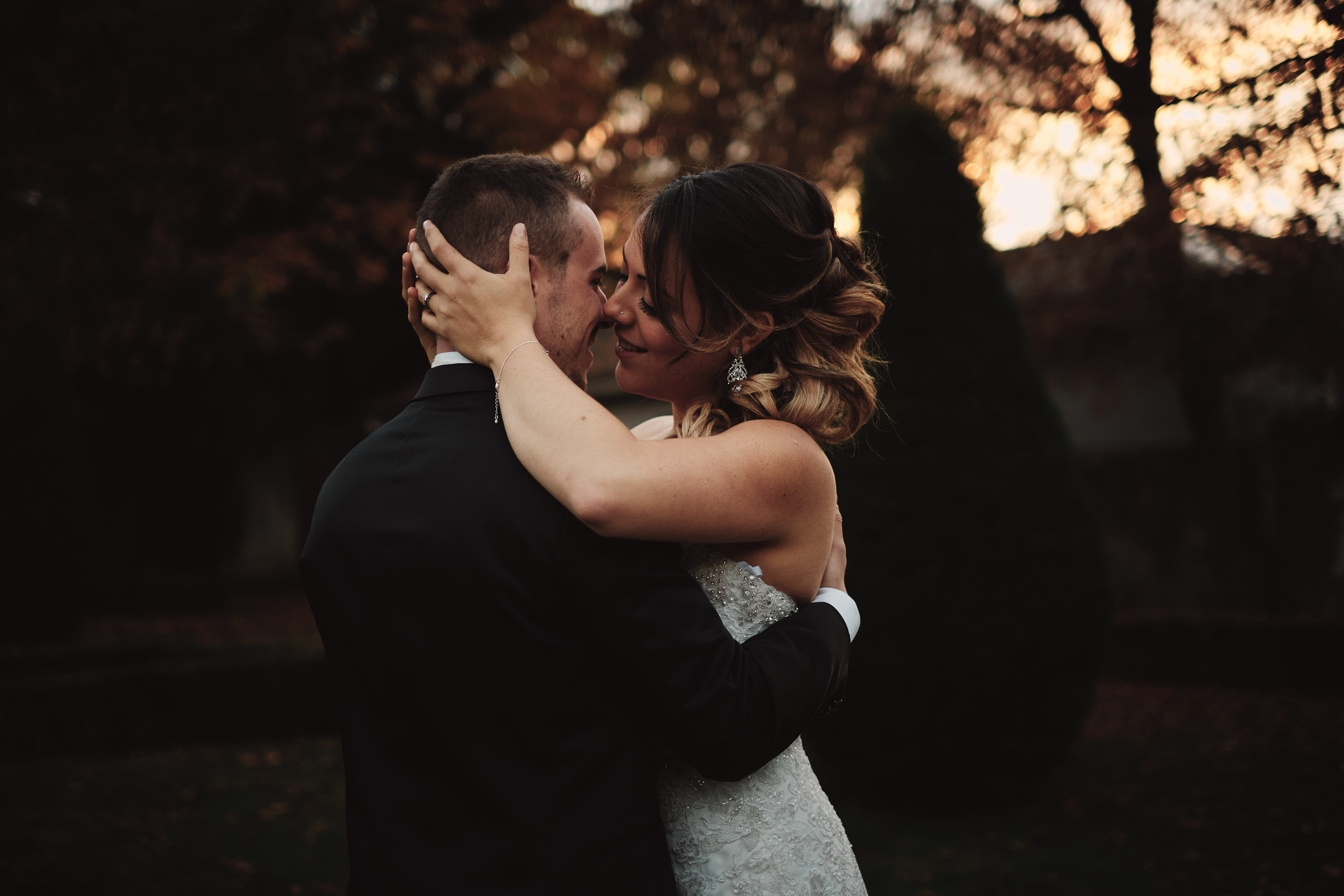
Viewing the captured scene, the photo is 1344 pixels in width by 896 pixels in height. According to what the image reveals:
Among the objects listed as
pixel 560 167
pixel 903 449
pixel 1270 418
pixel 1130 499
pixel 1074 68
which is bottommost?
pixel 1130 499

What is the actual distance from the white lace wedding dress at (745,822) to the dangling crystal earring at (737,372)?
467 mm

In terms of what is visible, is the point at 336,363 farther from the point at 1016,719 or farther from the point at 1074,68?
the point at 1016,719

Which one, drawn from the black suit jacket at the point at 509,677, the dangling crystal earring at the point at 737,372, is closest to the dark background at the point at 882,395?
the dangling crystal earring at the point at 737,372

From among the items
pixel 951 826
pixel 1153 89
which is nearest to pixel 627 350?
pixel 951 826

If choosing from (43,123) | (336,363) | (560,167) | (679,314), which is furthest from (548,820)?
(336,363)

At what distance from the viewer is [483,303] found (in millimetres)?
2080

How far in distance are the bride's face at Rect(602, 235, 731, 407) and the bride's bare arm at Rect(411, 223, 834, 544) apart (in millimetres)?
390

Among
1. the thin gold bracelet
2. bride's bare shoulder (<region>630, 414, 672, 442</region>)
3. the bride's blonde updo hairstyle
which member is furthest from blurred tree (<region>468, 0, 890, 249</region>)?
the thin gold bracelet

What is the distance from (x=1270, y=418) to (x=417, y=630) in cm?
1398

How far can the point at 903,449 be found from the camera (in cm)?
650

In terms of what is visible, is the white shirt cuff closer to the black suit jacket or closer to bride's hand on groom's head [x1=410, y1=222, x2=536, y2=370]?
the black suit jacket

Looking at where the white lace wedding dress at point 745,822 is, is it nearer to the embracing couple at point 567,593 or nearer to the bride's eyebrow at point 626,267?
the embracing couple at point 567,593

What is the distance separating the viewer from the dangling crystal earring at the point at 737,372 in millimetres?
2561

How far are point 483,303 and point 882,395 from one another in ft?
16.2
